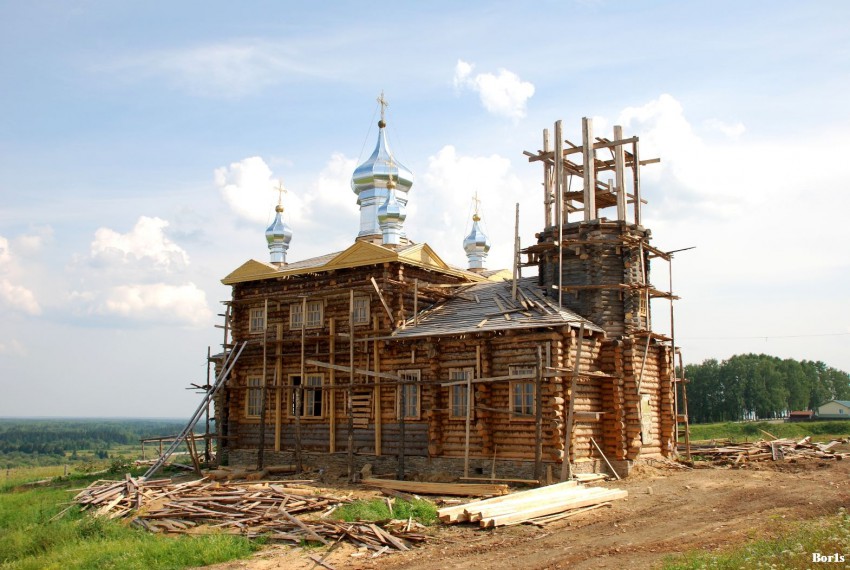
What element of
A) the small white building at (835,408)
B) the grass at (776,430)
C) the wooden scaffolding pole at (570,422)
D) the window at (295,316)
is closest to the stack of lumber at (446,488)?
the wooden scaffolding pole at (570,422)

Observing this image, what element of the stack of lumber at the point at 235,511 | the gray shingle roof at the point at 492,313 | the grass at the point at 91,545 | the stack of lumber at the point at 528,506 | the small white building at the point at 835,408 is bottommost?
the grass at the point at 91,545

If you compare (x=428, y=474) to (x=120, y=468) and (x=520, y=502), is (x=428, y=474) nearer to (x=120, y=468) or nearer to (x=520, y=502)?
(x=520, y=502)

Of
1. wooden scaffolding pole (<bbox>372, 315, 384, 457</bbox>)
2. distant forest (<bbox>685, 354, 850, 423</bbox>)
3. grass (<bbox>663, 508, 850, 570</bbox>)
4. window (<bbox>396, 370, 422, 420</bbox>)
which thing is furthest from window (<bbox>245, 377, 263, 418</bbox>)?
distant forest (<bbox>685, 354, 850, 423</bbox>)

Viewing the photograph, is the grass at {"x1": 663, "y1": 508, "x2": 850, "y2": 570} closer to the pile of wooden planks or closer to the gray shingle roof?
the gray shingle roof

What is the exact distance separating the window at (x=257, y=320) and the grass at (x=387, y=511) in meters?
11.6

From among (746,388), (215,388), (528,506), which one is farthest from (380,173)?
(746,388)

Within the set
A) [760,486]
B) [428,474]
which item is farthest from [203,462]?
[760,486]

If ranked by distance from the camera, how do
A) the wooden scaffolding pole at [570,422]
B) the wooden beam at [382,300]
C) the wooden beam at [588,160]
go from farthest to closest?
the wooden beam at [588,160], the wooden beam at [382,300], the wooden scaffolding pole at [570,422]

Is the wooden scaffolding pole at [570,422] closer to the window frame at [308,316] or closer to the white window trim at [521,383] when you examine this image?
the white window trim at [521,383]

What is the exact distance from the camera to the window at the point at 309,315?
85.1 feet

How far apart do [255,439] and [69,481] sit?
695cm

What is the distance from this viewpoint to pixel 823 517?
556 inches

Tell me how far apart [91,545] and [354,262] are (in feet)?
38.3

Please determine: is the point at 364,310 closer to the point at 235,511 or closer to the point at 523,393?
the point at 523,393
